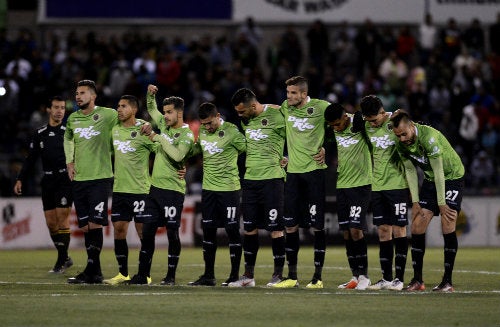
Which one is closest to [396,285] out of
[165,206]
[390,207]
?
[390,207]

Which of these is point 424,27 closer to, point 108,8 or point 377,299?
point 108,8

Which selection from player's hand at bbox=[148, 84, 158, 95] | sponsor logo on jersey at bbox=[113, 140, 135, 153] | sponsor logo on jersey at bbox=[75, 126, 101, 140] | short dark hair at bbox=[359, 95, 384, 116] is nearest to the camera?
short dark hair at bbox=[359, 95, 384, 116]

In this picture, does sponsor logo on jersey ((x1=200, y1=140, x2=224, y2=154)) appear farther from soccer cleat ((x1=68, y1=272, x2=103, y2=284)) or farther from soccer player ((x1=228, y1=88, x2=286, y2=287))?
soccer cleat ((x1=68, y1=272, x2=103, y2=284))

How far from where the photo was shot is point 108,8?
33.8 metres

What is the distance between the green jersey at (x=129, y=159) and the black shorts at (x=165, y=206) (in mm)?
432

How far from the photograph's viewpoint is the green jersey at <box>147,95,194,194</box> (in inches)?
634

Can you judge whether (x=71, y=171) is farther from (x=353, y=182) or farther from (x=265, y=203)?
(x=353, y=182)

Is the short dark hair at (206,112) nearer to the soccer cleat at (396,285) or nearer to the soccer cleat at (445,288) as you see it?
the soccer cleat at (396,285)

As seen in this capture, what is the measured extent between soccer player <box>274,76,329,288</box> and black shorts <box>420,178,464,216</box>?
1.46 meters

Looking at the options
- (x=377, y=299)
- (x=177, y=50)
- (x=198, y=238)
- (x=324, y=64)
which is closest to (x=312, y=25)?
(x=324, y=64)

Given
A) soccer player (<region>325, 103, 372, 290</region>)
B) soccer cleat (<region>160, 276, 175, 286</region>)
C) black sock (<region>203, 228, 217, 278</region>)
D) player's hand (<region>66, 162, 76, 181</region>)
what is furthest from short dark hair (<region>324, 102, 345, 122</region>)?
player's hand (<region>66, 162, 76, 181</region>)

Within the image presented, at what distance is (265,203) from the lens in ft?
53.0

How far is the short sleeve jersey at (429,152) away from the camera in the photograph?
15094 millimetres

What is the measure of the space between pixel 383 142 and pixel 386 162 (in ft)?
0.91
